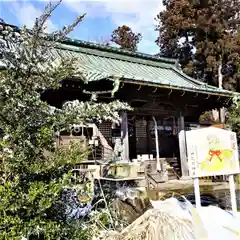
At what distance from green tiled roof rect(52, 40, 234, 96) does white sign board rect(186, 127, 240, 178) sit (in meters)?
5.21

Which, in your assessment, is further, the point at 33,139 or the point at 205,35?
the point at 205,35

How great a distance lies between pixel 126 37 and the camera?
28.1 metres

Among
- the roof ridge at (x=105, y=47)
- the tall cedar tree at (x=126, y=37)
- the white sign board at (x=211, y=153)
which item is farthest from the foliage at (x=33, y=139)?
the tall cedar tree at (x=126, y=37)

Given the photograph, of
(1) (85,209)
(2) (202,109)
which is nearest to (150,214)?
(1) (85,209)

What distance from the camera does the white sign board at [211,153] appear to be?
4.24m

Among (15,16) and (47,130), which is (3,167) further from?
(15,16)

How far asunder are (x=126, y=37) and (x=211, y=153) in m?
25.0

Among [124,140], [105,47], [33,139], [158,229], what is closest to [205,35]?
[105,47]

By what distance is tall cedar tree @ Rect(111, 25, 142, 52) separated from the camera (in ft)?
91.9

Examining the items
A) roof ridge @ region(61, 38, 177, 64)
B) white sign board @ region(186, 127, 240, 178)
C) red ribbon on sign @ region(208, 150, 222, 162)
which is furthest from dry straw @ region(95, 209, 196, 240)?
roof ridge @ region(61, 38, 177, 64)

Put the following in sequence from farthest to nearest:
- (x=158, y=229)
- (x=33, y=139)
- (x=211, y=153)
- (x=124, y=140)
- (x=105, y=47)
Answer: (x=105, y=47)
(x=124, y=140)
(x=211, y=153)
(x=158, y=229)
(x=33, y=139)

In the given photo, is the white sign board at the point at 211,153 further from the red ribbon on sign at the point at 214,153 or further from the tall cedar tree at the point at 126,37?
the tall cedar tree at the point at 126,37

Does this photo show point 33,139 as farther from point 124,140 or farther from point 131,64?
point 131,64

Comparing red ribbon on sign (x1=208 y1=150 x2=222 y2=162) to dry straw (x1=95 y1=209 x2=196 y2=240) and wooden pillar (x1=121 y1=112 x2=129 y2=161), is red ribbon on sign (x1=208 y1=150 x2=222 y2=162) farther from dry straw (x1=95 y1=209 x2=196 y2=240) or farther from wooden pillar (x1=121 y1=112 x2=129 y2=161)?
wooden pillar (x1=121 y1=112 x2=129 y2=161)
